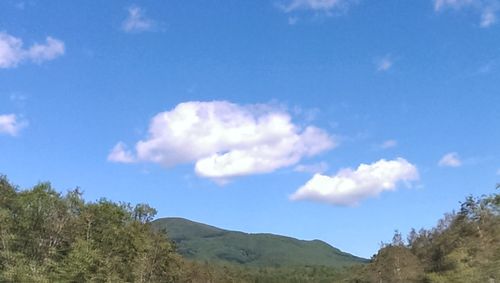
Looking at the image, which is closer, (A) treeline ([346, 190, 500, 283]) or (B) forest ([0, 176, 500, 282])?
(B) forest ([0, 176, 500, 282])

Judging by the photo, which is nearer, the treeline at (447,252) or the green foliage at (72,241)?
the green foliage at (72,241)

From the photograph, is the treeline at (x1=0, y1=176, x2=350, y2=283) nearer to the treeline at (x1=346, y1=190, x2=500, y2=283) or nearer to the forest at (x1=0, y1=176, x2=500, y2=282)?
the forest at (x1=0, y1=176, x2=500, y2=282)

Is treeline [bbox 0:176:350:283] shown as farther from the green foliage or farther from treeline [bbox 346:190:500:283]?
treeline [bbox 346:190:500:283]

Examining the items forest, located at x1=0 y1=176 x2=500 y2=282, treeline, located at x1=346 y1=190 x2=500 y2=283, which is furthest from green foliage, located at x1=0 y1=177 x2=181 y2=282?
treeline, located at x1=346 y1=190 x2=500 y2=283

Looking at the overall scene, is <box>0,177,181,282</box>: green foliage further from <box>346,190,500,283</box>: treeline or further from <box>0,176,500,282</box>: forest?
<box>346,190,500,283</box>: treeline

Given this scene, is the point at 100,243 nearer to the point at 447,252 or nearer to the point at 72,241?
the point at 72,241

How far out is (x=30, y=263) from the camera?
6178cm

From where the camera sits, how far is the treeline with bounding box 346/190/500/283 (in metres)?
74.1

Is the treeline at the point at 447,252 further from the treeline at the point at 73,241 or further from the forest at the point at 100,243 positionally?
the treeline at the point at 73,241

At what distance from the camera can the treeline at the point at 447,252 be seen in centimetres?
7406

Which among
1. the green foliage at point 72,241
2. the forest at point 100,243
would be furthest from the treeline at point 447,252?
the green foliage at point 72,241

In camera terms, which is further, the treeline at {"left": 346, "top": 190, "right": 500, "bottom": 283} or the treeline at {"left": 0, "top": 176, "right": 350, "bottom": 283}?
the treeline at {"left": 346, "top": 190, "right": 500, "bottom": 283}

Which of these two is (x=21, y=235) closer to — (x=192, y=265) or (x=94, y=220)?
(x=94, y=220)

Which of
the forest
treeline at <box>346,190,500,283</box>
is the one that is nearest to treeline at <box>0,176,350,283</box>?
the forest
